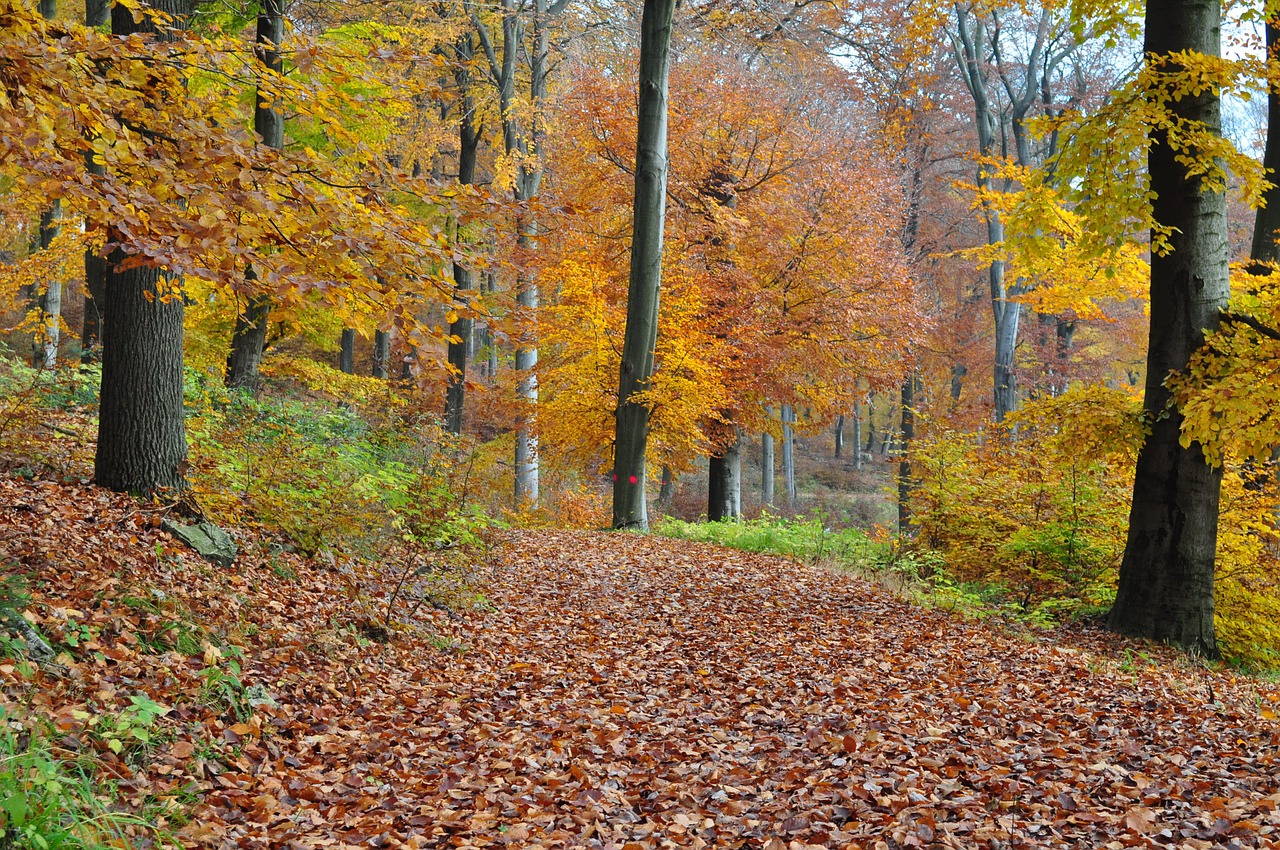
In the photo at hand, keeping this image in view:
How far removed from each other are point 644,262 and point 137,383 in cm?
778

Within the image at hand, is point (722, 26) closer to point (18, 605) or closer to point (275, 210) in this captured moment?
point (275, 210)

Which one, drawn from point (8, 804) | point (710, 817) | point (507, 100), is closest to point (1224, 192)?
point (710, 817)

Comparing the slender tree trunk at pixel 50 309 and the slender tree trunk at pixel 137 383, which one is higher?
the slender tree trunk at pixel 50 309

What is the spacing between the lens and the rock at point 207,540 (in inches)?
231

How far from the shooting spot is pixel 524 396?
1625 centimetres

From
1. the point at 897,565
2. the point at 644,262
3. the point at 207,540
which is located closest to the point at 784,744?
the point at 207,540

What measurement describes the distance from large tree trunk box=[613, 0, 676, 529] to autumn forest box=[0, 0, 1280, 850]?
0.25 feet

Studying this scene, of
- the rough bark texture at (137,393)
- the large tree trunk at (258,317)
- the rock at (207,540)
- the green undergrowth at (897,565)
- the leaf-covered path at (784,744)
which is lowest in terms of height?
the leaf-covered path at (784,744)

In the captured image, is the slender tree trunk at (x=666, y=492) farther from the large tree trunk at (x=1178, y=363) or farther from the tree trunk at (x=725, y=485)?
the large tree trunk at (x=1178, y=363)

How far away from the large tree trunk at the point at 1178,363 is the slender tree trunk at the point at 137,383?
793cm

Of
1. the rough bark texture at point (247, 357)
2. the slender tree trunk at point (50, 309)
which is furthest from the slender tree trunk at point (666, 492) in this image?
the slender tree trunk at point (50, 309)

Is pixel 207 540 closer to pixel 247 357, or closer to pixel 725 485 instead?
pixel 247 357

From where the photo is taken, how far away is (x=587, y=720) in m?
5.10

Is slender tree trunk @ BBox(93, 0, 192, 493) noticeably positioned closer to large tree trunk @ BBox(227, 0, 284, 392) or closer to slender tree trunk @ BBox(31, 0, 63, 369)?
large tree trunk @ BBox(227, 0, 284, 392)
